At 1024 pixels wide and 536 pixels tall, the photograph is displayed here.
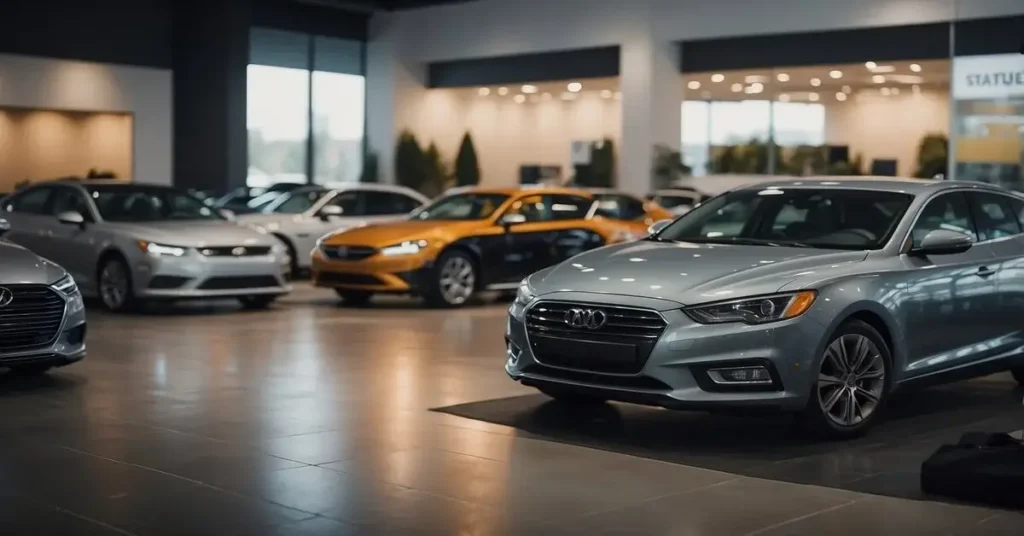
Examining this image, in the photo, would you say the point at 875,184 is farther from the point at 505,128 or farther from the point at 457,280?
the point at 505,128

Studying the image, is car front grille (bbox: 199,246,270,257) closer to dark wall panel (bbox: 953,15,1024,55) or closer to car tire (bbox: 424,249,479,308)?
car tire (bbox: 424,249,479,308)

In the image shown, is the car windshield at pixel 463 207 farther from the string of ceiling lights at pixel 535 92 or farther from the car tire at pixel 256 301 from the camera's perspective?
the string of ceiling lights at pixel 535 92

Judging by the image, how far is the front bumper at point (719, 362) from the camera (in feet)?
23.5

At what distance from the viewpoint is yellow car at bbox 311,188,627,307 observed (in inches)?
616

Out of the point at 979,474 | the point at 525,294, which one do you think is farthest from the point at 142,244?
the point at 979,474

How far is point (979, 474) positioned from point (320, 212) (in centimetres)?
1393

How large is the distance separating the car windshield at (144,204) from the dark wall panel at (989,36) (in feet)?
51.6

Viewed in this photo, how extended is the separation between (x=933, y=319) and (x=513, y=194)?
8932mm

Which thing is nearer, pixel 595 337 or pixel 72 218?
pixel 595 337

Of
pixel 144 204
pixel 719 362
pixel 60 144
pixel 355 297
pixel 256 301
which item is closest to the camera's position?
pixel 719 362

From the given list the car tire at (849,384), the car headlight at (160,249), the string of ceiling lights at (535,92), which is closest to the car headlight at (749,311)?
the car tire at (849,384)

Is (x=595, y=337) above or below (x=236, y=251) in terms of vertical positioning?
below

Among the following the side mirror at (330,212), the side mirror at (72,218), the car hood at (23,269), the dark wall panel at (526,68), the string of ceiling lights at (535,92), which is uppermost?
the dark wall panel at (526,68)

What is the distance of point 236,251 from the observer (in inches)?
579
